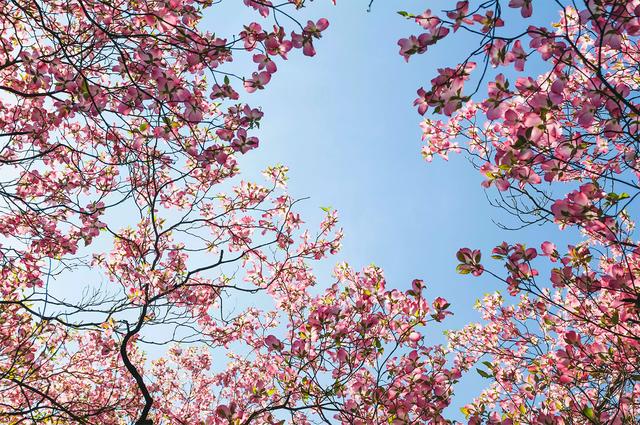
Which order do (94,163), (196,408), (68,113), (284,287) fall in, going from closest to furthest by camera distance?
1. (68,113)
2. (94,163)
3. (284,287)
4. (196,408)

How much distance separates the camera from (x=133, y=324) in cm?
481

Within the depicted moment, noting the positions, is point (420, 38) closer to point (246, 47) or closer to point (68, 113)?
point (246, 47)

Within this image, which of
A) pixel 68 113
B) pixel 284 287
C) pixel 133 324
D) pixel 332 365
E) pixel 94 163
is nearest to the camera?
pixel 68 113

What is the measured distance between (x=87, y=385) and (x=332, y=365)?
6763 mm

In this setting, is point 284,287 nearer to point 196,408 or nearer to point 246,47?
point 246,47

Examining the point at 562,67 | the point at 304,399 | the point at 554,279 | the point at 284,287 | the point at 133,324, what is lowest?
the point at 304,399

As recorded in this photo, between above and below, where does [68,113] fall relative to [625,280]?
above

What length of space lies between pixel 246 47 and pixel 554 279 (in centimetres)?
347

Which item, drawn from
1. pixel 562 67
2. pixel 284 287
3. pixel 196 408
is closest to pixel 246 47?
pixel 562 67

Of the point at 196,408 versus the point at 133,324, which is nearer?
the point at 133,324

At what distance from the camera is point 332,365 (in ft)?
17.3

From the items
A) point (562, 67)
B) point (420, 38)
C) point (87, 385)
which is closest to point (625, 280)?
point (562, 67)

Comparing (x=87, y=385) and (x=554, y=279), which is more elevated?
(x=87, y=385)

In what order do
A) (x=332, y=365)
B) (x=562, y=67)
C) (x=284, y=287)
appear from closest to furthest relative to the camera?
(x=562, y=67)
(x=332, y=365)
(x=284, y=287)
